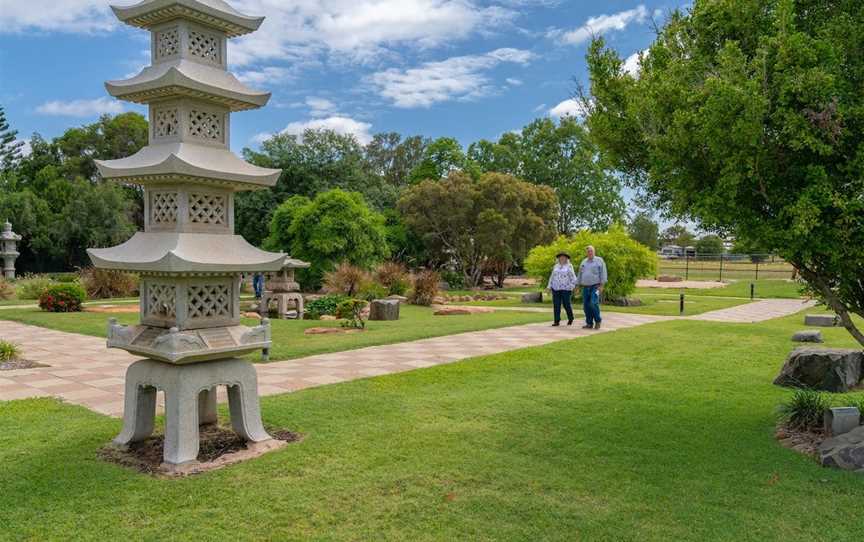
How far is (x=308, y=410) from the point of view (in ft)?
19.8

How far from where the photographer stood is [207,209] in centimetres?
502

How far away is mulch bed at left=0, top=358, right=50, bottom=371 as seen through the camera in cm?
836

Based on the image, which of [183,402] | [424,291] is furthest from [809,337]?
[424,291]

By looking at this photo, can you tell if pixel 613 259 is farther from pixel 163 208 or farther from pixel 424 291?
pixel 163 208

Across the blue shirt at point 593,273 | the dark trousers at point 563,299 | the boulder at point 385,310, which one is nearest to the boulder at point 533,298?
the boulder at point 385,310

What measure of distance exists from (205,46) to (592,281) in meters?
9.09

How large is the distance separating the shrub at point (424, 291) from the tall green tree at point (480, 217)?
9.48 metres

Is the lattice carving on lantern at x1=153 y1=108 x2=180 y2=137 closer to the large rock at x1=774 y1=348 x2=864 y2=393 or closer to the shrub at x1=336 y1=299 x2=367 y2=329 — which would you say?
the large rock at x1=774 y1=348 x2=864 y2=393

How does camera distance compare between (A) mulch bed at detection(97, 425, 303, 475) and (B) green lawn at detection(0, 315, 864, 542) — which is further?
(A) mulch bed at detection(97, 425, 303, 475)

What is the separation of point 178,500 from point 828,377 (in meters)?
6.79

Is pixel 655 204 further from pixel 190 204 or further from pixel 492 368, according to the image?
pixel 190 204

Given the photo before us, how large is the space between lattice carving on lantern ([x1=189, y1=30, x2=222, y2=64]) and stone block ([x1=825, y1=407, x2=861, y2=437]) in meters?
5.88

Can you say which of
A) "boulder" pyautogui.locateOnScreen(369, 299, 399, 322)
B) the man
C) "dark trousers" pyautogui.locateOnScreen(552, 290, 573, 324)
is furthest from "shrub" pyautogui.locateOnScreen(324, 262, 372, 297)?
the man

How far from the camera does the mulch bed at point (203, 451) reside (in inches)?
182
